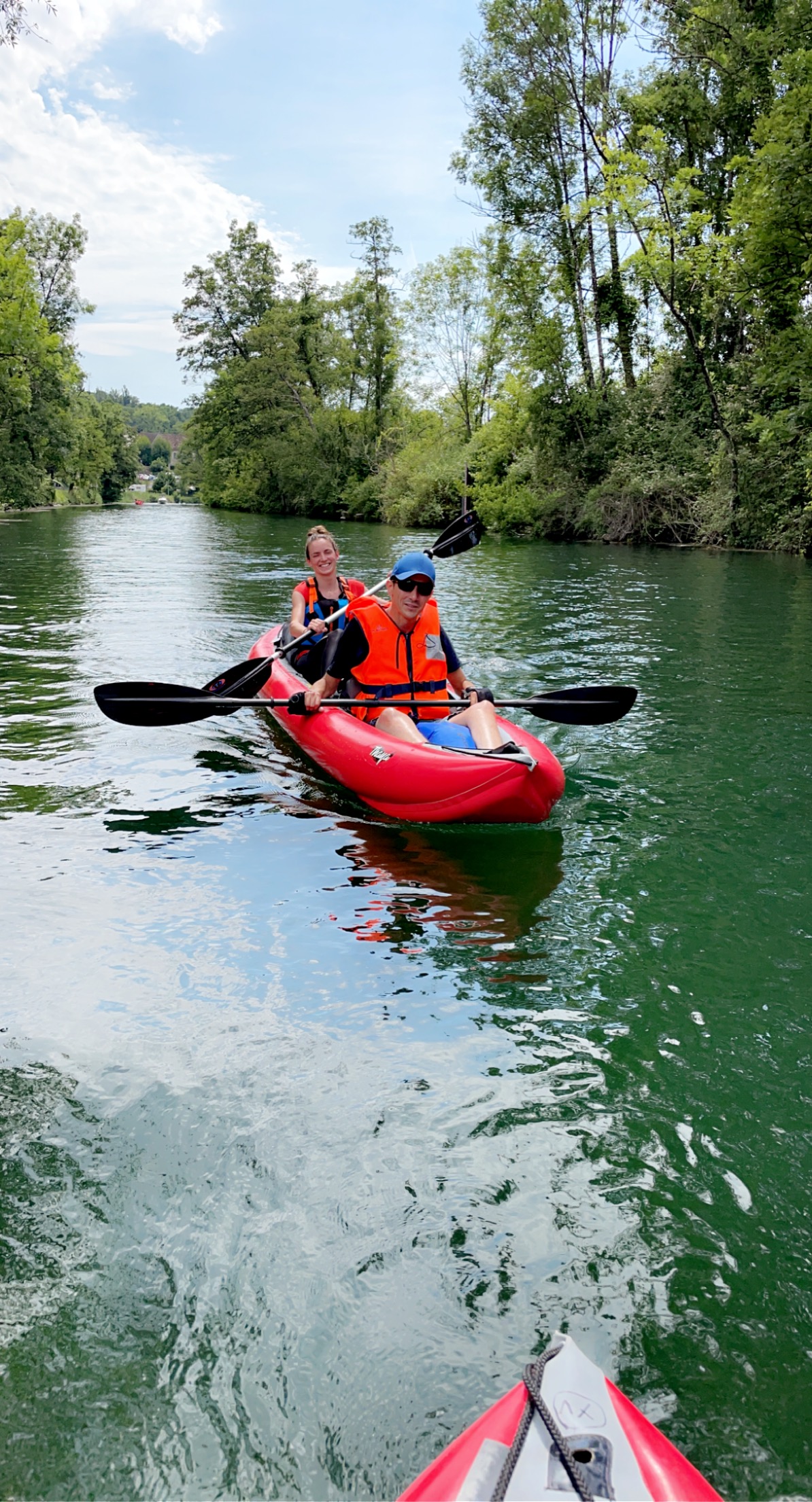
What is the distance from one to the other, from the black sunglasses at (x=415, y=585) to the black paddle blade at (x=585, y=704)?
0.83 m

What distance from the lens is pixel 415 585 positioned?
4660 millimetres

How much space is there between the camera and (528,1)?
825 inches

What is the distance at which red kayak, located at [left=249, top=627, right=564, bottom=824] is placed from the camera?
4.24m

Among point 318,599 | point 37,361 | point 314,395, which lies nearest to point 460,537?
point 318,599

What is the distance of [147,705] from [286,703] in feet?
2.67

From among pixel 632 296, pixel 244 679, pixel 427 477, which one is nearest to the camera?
pixel 244 679

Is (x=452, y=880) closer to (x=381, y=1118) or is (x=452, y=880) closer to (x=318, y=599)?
(x=381, y=1118)

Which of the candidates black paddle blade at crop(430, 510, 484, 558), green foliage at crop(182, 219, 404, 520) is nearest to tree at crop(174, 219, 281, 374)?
green foliage at crop(182, 219, 404, 520)

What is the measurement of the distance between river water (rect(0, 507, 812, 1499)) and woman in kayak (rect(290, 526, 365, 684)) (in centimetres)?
112

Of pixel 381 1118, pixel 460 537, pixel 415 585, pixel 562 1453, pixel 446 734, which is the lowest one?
pixel 381 1118

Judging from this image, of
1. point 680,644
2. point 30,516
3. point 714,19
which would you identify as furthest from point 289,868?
point 30,516

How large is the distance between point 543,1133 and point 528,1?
82.6ft

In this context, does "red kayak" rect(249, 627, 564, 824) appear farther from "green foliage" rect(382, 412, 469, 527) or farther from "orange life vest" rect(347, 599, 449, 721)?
"green foliage" rect(382, 412, 469, 527)

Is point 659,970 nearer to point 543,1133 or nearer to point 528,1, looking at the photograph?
point 543,1133
